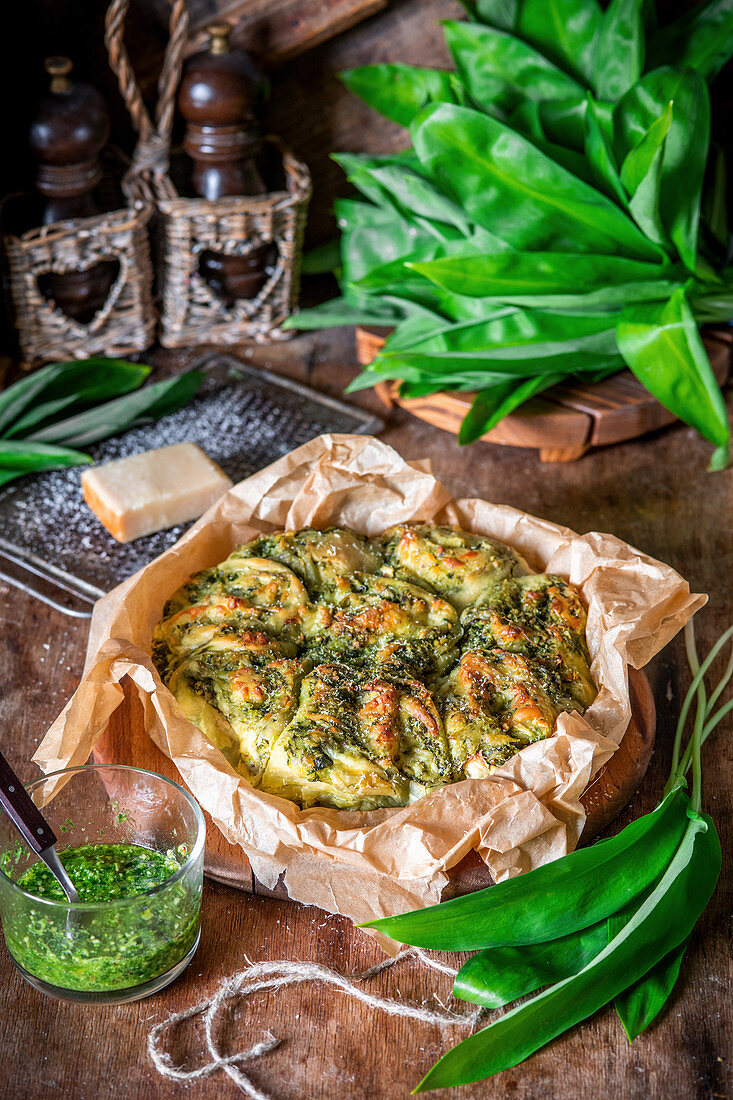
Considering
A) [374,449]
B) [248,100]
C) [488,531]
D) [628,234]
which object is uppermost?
[248,100]

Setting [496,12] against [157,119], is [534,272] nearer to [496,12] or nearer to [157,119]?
[496,12]

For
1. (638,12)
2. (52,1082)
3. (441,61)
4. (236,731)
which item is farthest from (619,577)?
(441,61)

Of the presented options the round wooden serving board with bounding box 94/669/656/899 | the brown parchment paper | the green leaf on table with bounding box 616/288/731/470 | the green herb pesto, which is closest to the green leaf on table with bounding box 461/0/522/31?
the green leaf on table with bounding box 616/288/731/470

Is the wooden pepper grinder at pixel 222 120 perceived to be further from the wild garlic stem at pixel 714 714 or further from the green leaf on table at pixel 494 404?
the wild garlic stem at pixel 714 714

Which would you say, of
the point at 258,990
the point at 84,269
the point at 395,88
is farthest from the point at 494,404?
the point at 258,990

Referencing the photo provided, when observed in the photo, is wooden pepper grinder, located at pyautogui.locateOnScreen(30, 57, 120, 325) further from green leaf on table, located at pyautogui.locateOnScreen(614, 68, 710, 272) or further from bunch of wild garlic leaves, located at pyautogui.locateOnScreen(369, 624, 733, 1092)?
bunch of wild garlic leaves, located at pyautogui.locateOnScreen(369, 624, 733, 1092)

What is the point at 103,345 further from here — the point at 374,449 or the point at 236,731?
the point at 236,731

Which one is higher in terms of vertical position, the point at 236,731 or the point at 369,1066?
the point at 236,731
